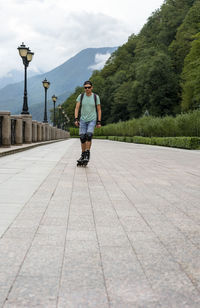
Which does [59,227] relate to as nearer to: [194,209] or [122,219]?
[122,219]

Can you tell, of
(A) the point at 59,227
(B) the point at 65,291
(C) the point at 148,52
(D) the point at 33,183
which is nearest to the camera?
→ (B) the point at 65,291

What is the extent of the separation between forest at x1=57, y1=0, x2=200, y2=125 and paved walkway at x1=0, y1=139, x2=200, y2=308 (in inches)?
1757

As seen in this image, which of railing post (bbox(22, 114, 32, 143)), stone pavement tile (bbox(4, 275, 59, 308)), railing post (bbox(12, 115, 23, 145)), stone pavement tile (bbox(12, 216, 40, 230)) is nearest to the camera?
stone pavement tile (bbox(4, 275, 59, 308))

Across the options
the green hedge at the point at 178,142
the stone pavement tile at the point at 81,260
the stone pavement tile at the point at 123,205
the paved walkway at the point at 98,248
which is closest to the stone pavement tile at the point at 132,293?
the paved walkway at the point at 98,248

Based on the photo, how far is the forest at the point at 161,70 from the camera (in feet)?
187

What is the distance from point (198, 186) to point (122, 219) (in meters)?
2.99

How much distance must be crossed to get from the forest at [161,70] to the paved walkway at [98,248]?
4464 cm

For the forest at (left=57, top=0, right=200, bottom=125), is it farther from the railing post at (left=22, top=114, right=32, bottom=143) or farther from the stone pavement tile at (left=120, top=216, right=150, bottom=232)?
the stone pavement tile at (left=120, top=216, right=150, bottom=232)

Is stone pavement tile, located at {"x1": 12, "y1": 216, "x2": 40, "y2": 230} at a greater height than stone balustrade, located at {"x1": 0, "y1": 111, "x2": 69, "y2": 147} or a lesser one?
lesser

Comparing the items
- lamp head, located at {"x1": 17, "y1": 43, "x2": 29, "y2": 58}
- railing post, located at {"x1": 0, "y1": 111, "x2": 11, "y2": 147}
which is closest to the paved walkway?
railing post, located at {"x1": 0, "y1": 111, "x2": 11, "y2": 147}

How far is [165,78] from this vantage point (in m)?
68.6

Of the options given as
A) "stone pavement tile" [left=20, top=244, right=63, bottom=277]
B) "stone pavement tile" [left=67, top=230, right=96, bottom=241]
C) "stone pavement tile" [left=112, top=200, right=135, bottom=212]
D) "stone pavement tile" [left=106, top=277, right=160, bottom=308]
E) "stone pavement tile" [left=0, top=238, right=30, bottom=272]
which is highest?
"stone pavement tile" [left=0, top=238, right=30, bottom=272]

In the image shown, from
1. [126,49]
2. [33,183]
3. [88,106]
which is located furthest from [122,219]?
[126,49]

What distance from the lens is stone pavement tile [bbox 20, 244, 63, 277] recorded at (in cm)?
250
